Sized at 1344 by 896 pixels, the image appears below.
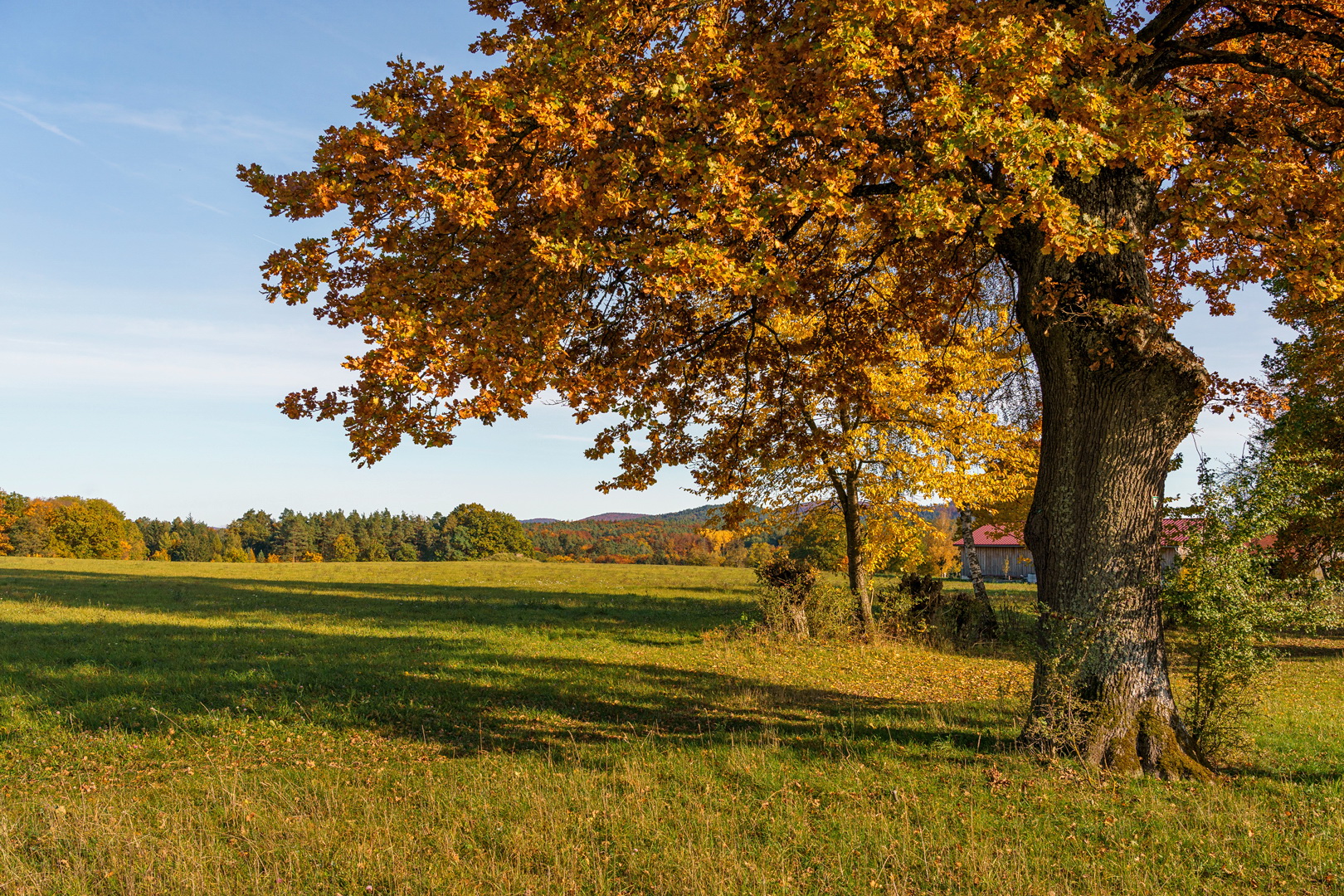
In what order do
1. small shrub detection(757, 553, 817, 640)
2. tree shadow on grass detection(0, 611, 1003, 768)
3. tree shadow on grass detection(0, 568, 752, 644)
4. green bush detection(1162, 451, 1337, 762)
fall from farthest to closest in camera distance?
tree shadow on grass detection(0, 568, 752, 644), small shrub detection(757, 553, 817, 640), tree shadow on grass detection(0, 611, 1003, 768), green bush detection(1162, 451, 1337, 762)

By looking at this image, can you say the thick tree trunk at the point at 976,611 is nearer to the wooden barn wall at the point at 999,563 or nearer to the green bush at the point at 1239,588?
the green bush at the point at 1239,588

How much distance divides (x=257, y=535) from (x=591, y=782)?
468 feet

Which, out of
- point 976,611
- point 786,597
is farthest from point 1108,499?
point 976,611

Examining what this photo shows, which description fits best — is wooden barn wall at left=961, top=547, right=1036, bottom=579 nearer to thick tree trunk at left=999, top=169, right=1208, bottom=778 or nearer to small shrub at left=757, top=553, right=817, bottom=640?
small shrub at left=757, top=553, right=817, bottom=640

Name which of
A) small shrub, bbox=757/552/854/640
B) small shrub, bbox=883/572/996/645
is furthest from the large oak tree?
small shrub, bbox=883/572/996/645

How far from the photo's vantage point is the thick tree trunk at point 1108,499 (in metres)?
7.69

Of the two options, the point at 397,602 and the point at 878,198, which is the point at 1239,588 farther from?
the point at 397,602

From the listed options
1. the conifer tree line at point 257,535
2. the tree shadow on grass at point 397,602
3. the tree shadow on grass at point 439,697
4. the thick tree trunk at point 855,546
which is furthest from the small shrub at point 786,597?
the conifer tree line at point 257,535

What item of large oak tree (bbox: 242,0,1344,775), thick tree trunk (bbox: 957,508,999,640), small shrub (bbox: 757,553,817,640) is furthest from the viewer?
thick tree trunk (bbox: 957,508,999,640)

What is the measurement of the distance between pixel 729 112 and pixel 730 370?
17.2ft

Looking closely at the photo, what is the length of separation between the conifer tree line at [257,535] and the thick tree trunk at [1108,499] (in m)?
74.4

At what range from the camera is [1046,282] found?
7727 mm

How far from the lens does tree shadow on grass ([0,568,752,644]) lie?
69.4 ft

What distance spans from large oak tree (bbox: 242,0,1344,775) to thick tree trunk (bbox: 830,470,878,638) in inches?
387
